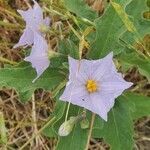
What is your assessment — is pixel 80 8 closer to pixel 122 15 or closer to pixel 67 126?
pixel 122 15

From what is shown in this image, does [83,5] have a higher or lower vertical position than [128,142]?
higher

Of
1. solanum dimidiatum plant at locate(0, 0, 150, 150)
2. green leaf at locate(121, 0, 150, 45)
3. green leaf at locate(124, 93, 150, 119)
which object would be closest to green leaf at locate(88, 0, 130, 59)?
solanum dimidiatum plant at locate(0, 0, 150, 150)

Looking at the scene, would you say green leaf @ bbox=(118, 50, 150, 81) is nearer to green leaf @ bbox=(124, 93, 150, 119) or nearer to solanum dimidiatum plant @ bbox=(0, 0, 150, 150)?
solanum dimidiatum plant @ bbox=(0, 0, 150, 150)

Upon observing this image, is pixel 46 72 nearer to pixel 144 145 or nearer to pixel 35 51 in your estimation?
pixel 35 51

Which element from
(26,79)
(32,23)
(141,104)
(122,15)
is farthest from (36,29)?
(141,104)

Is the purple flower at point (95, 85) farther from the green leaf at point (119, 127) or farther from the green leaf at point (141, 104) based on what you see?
the green leaf at point (141, 104)

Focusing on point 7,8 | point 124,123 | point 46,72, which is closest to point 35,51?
point 46,72
